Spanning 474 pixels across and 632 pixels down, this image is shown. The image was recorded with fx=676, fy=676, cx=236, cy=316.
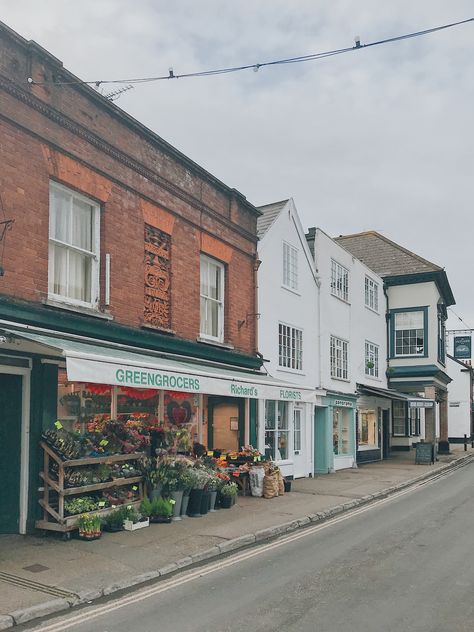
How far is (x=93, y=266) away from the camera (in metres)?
12.6

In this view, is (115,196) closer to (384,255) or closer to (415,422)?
(384,255)

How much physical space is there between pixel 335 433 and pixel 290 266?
7074 mm

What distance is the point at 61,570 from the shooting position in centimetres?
842

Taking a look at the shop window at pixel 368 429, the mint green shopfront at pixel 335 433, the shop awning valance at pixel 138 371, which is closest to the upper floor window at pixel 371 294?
the shop window at pixel 368 429

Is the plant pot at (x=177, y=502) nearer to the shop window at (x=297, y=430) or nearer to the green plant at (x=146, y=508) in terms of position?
the green plant at (x=146, y=508)

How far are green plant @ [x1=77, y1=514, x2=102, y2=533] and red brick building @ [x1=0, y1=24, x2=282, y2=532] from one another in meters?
0.83

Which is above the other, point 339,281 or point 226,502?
point 339,281

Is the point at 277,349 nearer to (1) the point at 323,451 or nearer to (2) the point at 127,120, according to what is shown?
(1) the point at 323,451

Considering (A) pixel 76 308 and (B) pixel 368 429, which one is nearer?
(A) pixel 76 308

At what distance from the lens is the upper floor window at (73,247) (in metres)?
11.8

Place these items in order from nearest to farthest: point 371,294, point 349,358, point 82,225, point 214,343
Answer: point 82,225, point 214,343, point 349,358, point 371,294

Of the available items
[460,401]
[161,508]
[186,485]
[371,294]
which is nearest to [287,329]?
[186,485]

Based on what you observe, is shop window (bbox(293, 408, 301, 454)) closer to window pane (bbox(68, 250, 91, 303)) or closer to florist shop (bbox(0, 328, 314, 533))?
florist shop (bbox(0, 328, 314, 533))

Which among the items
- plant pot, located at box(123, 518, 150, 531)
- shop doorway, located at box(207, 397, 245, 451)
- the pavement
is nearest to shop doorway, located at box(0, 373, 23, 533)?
the pavement
